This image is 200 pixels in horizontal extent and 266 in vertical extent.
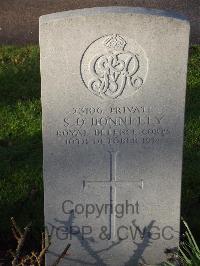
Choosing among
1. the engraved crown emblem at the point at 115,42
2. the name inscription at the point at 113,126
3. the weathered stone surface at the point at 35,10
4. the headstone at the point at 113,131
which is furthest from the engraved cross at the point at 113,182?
the weathered stone surface at the point at 35,10

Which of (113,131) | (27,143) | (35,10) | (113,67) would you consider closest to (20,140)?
(27,143)

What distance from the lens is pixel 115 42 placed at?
3846 mm

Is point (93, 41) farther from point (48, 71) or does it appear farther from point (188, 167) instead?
point (188, 167)

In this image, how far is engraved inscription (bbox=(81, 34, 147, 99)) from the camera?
3852 millimetres

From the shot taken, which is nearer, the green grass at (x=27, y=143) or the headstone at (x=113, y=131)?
the headstone at (x=113, y=131)

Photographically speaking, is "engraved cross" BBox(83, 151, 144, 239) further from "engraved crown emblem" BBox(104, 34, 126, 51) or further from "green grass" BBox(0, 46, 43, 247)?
"green grass" BBox(0, 46, 43, 247)

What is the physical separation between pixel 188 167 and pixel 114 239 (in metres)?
1.59

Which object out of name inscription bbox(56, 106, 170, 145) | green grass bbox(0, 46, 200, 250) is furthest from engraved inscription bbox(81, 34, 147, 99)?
green grass bbox(0, 46, 200, 250)

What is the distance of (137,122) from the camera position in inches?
159

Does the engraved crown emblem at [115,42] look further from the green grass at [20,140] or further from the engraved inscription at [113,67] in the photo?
the green grass at [20,140]

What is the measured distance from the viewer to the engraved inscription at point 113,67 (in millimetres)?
3852

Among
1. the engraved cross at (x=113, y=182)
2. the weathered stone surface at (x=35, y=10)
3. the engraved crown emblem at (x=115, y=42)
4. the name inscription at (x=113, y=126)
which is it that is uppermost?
the weathered stone surface at (x=35, y=10)

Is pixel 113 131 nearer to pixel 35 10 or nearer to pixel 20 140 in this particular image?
pixel 20 140

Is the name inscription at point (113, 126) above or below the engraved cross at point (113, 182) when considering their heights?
above
